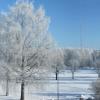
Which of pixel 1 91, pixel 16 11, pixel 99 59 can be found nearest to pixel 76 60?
pixel 99 59

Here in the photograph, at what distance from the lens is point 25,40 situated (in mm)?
7676

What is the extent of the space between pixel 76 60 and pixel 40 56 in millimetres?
12786

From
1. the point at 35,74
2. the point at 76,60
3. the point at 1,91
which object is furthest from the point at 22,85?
the point at 76,60

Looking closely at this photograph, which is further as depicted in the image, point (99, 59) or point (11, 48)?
point (99, 59)

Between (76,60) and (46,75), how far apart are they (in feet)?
41.6

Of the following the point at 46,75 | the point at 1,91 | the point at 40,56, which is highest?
the point at 40,56

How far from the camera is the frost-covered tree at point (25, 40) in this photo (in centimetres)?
750

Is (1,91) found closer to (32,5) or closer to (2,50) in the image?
(2,50)

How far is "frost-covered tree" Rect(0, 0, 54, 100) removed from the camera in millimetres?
7500

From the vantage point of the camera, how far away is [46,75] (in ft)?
25.5

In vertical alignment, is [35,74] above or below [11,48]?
below

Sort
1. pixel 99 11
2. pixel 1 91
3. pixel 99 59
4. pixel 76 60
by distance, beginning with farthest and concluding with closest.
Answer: pixel 76 60
pixel 99 59
pixel 1 91
pixel 99 11

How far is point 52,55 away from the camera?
25.5ft

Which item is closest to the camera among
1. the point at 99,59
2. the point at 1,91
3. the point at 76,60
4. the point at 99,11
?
the point at 99,11
